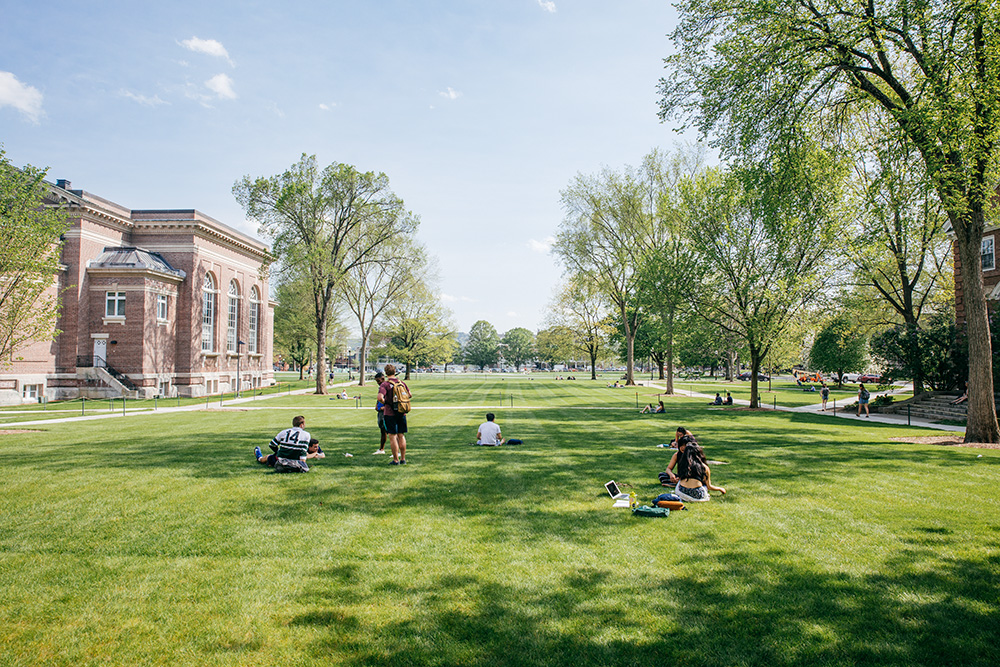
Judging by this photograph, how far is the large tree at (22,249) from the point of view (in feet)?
58.8

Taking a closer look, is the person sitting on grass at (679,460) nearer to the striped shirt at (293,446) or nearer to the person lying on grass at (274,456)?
the striped shirt at (293,446)

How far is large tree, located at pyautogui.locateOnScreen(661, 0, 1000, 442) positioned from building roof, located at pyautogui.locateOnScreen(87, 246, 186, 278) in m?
35.9

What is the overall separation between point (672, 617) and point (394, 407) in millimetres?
7973

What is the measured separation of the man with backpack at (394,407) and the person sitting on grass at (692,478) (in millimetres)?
5750

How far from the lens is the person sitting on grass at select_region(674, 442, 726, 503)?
9234 millimetres

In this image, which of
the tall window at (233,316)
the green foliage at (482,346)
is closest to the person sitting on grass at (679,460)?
the tall window at (233,316)

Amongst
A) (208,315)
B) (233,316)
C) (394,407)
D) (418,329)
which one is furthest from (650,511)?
(418,329)

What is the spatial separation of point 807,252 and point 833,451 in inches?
730

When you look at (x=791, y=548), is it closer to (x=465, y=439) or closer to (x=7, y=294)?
(x=465, y=439)

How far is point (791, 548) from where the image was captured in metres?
6.91

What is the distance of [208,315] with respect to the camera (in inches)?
1729

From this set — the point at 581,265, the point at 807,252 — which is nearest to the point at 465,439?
the point at 807,252

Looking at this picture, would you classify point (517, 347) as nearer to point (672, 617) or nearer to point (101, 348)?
point (101, 348)

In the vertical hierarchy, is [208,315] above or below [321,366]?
above
